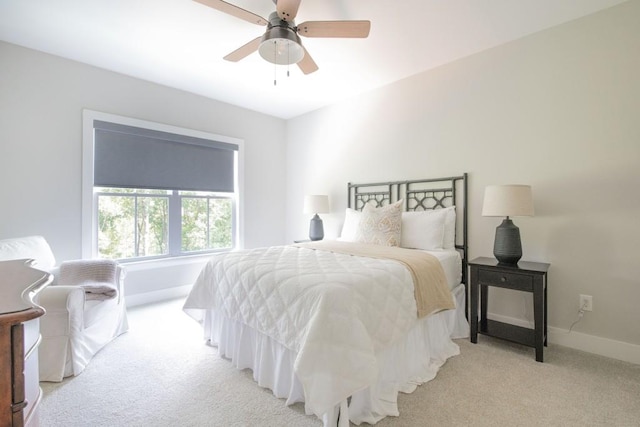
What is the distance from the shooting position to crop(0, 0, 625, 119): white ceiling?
7.20ft

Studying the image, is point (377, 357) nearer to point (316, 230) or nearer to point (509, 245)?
point (509, 245)

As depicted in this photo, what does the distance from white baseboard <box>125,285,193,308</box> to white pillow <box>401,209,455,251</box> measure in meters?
2.84

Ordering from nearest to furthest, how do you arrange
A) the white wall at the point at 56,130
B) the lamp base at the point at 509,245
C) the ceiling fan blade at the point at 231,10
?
1. the ceiling fan blade at the point at 231,10
2. the lamp base at the point at 509,245
3. the white wall at the point at 56,130

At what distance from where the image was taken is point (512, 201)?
225 cm

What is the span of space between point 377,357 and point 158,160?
3.36 m

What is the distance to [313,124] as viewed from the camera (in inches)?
178

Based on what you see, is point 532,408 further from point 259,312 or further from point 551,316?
point 259,312

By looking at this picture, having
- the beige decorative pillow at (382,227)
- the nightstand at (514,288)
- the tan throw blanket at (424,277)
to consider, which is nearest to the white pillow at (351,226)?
the beige decorative pillow at (382,227)

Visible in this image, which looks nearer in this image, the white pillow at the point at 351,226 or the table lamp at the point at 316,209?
the white pillow at the point at 351,226

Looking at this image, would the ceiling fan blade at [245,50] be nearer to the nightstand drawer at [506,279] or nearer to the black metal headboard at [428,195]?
the black metal headboard at [428,195]

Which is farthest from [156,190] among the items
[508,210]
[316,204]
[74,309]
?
[508,210]

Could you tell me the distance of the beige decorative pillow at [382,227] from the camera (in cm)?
288

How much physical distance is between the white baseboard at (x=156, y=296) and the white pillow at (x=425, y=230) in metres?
2.84

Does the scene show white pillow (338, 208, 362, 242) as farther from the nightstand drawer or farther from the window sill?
the window sill
